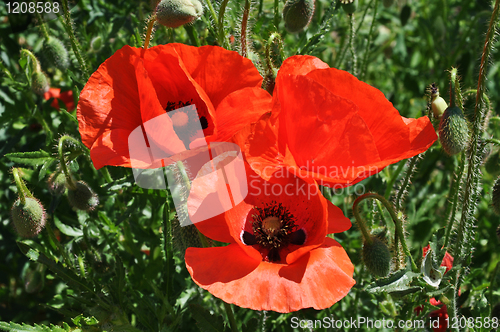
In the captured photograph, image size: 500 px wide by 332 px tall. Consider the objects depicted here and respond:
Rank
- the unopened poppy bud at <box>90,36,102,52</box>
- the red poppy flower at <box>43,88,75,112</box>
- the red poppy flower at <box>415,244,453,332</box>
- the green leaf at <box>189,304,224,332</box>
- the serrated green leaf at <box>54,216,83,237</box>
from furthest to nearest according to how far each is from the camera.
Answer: the red poppy flower at <box>43,88,75,112</box>, the unopened poppy bud at <box>90,36,102,52</box>, the serrated green leaf at <box>54,216,83,237</box>, the red poppy flower at <box>415,244,453,332</box>, the green leaf at <box>189,304,224,332</box>

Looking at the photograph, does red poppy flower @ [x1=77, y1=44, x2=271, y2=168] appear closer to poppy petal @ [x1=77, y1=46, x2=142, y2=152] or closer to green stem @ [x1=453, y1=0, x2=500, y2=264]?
poppy petal @ [x1=77, y1=46, x2=142, y2=152]

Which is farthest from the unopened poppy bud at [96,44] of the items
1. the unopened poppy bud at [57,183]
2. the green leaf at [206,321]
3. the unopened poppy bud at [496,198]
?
the unopened poppy bud at [496,198]

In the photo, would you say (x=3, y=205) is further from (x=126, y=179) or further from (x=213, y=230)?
(x=213, y=230)

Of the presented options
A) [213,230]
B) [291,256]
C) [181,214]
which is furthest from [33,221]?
[291,256]

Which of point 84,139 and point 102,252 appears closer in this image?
point 84,139

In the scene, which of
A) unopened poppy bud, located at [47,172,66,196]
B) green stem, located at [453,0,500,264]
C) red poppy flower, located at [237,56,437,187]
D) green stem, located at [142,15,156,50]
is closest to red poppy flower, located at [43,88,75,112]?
unopened poppy bud, located at [47,172,66,196]

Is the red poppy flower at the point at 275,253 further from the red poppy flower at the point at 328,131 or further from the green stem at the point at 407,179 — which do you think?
the green stem at the point at 407,179
